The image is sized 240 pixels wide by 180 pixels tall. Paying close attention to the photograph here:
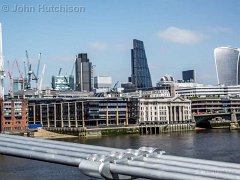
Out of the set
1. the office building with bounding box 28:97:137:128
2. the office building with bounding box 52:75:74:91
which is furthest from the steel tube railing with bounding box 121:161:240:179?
the office building with bounding box 52:75:74:91

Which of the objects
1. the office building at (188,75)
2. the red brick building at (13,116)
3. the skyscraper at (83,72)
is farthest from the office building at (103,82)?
the red brick building at (13,116)

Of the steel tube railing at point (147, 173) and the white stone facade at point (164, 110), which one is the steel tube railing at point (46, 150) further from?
the white stone facade at point (164, 110)

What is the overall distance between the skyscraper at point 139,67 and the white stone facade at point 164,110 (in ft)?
167

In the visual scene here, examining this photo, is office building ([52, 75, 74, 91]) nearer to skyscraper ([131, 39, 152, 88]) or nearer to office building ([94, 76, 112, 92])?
office building ([94, 76, 112, 92])

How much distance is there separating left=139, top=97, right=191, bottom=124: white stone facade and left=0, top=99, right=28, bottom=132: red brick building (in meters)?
10.4

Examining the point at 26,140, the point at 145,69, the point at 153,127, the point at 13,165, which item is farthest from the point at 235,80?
the point at 26,140

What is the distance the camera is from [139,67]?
101062 mm

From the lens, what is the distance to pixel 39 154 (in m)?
3.77

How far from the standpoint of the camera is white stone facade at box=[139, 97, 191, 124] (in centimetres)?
4456

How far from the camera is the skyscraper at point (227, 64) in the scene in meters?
94.0

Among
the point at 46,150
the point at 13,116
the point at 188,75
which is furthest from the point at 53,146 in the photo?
the point at 188,75

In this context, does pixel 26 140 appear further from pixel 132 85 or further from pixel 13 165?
pixel 132 85

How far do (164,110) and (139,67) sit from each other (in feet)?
182

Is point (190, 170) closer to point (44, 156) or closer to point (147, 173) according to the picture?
point (147, 173)
